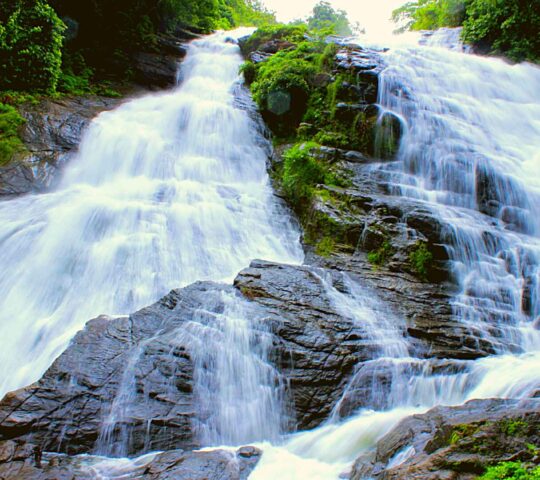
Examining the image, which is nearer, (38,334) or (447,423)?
(447,423)

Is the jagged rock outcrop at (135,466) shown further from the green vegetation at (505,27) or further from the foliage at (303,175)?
the green vegetation at (505,27)

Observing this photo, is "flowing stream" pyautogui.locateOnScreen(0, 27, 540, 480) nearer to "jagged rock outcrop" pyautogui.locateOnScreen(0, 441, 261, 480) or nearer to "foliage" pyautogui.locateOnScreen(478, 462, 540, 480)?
"jagged rock outcrop" pyautogui.locateOnScreen(0, 441, 261, 480)

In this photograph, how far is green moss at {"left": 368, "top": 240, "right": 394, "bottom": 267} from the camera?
765 centimetres

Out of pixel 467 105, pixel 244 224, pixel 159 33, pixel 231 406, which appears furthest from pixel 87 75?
pixel 231 406

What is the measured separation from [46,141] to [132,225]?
14.8 ft

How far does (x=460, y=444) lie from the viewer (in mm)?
2996

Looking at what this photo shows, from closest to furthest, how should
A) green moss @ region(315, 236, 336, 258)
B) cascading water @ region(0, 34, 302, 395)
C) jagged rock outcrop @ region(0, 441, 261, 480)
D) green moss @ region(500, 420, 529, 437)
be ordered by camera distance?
green moss @ region(500, 420, 529, 437), jagged rock outcrop @ region(0, 441, 261, 480), cascading water @ region(0, 34, 302, 395), green moss @ region(315, 236, 336, 258)

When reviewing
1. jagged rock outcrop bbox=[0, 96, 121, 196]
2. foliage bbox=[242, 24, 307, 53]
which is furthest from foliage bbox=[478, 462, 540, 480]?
foliage bbox=[242, 24, 307, 53]

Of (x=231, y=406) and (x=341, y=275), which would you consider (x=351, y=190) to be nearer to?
(x=341, y=275)

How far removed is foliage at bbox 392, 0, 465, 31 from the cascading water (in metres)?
11.4

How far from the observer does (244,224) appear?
9.33 meters

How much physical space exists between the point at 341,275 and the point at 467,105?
7807 millimetres

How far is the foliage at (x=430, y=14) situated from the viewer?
18219 mm

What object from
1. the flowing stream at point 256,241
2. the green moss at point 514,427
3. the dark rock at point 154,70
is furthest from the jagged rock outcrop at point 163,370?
the dark rock at point 154,70
